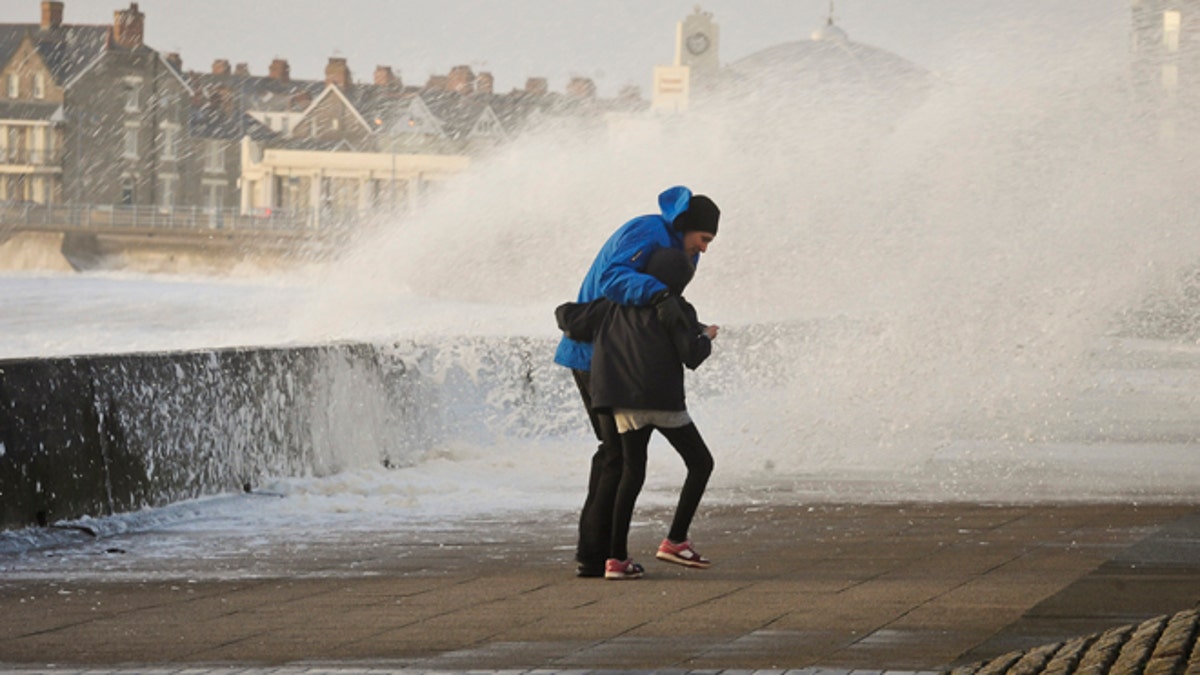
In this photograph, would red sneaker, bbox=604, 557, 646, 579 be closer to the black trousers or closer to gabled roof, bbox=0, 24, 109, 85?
the black trousers

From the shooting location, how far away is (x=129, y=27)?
430 feet

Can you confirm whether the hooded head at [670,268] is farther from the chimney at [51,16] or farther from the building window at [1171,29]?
the chimney at [51,16]

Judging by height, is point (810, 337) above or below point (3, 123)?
below

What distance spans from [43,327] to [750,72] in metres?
32.7

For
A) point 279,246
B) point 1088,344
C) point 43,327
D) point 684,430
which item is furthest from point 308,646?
point 279,246

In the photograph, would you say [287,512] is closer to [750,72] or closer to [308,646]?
[308,646]

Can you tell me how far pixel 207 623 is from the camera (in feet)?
23.4

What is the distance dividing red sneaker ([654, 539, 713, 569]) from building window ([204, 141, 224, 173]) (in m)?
130

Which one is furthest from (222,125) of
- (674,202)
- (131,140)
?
(674,202)

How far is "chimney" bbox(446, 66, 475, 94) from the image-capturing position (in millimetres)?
150250

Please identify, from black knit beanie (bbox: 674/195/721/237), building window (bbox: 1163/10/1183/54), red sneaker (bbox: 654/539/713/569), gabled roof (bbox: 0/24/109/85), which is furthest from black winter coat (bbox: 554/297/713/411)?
gabled roof (bbox: 0/24/109/85)

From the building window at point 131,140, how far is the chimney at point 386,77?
25.6 metres

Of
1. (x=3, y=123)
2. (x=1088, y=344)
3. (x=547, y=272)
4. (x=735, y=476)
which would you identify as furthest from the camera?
(x=3, y=123)

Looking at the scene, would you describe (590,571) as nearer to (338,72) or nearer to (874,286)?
(874,286)
